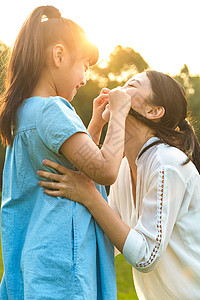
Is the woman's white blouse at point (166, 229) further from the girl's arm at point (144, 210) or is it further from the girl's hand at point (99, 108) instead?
the girl's hand at point (99, 108)

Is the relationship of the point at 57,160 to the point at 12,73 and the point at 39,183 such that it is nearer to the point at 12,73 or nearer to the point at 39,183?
the point at 39,183

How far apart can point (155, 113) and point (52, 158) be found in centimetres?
98

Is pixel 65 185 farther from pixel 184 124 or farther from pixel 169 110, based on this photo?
pixel 184 124

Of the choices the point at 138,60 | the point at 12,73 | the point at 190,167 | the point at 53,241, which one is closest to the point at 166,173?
the point at 190,167

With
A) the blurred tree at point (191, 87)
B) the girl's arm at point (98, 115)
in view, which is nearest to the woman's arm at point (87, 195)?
the girl's arm at point (98, 115)

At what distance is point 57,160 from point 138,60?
38.5 feet

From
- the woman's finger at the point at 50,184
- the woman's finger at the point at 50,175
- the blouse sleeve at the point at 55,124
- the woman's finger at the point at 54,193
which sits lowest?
the woman's finger at the point at 54,193

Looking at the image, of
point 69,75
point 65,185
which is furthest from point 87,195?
point 69,75

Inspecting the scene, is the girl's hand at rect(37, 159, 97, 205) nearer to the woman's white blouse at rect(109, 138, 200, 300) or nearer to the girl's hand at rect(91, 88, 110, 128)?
the woman's white blouse at rect(109, 138, 200, 300)

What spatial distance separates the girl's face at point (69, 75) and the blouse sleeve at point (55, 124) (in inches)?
9.3

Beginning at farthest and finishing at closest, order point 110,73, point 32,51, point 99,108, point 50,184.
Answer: point 110,73 < point 99,108 < point 32,51 < point 50,184

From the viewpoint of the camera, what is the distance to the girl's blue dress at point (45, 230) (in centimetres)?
167

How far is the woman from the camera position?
1914 mm

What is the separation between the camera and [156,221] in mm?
2033
